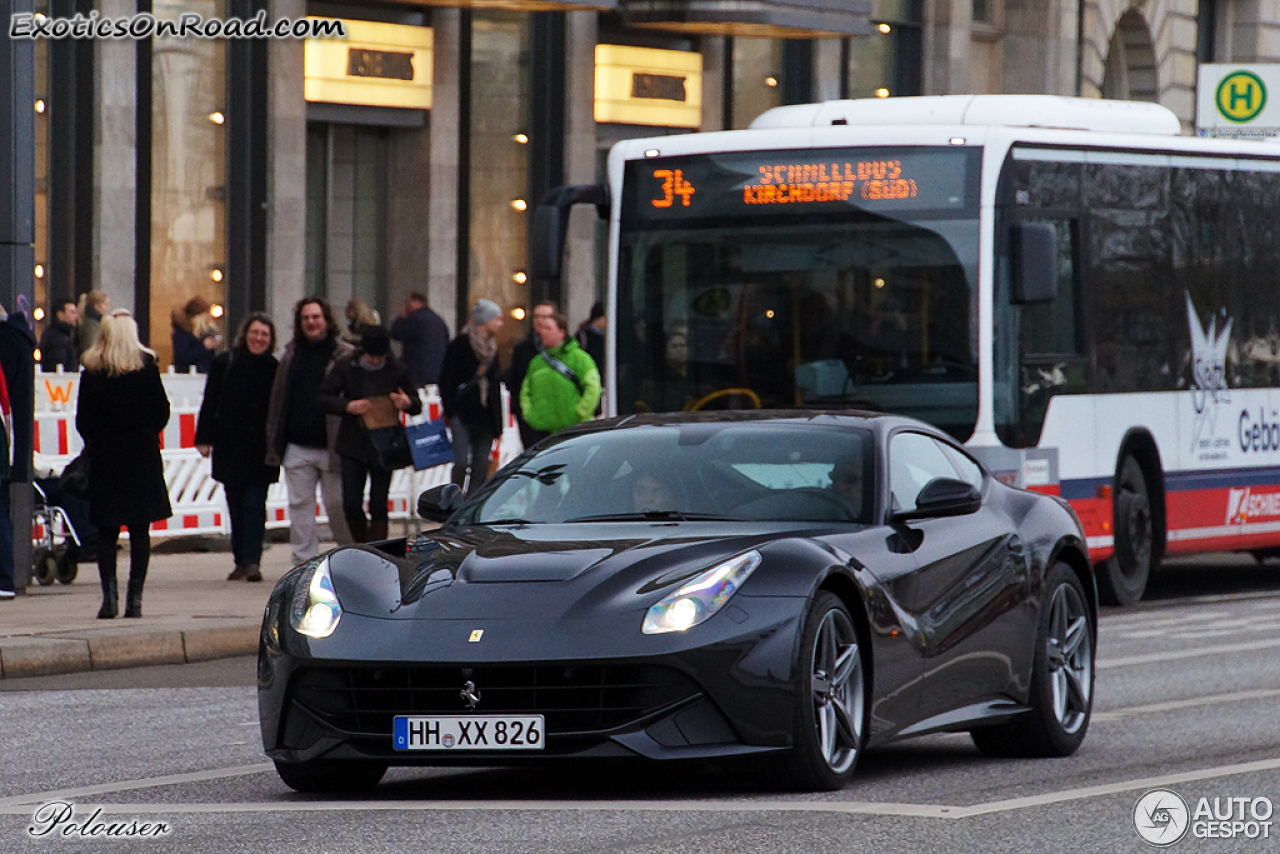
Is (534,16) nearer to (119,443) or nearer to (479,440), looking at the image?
(479,440)

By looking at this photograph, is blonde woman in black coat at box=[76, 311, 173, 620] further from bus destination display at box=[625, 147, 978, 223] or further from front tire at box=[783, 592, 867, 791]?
front tire at box=[783, 592, 867, 791]

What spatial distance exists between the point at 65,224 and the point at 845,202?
1267 centimetres

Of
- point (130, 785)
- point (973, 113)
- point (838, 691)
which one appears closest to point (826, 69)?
point (973, 113)

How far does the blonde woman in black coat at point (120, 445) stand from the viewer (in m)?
14.6

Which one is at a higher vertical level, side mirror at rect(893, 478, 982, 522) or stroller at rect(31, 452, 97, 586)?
side mirror at rect(893, 478, 982, 522)

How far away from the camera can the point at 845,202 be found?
1598cm

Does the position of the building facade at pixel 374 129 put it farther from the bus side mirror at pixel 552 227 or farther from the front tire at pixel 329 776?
the front tire at pixel 329 776

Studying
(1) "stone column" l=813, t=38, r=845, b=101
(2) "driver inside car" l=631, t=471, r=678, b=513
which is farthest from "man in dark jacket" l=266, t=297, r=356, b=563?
(1) "stone column" l=813, t=38, r=845, b=101

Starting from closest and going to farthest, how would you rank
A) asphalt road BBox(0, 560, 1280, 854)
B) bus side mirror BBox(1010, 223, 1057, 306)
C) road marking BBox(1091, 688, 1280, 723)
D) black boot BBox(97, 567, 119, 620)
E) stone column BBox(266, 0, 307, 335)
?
asphalt road BBox(0, 560, 1280, 854) < road marking BBox(1091, 688, 1280, 723) < black boot BBox(97, 567, 119, 620) < bus side mirror BBox(1010, 223, 1057, 306) < stone column BBox(266, 0, 307, 335)

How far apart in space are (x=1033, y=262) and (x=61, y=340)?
1099cm

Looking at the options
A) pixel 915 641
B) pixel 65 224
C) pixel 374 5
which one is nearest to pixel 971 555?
pixel 915 641

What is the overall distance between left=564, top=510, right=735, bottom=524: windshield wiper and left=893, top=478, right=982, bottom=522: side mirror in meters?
0.63

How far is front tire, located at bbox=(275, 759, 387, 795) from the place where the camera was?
823 centimetres

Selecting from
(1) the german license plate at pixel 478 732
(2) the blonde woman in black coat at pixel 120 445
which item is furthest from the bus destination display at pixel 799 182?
(1) the german license plate at pixel 478 732
